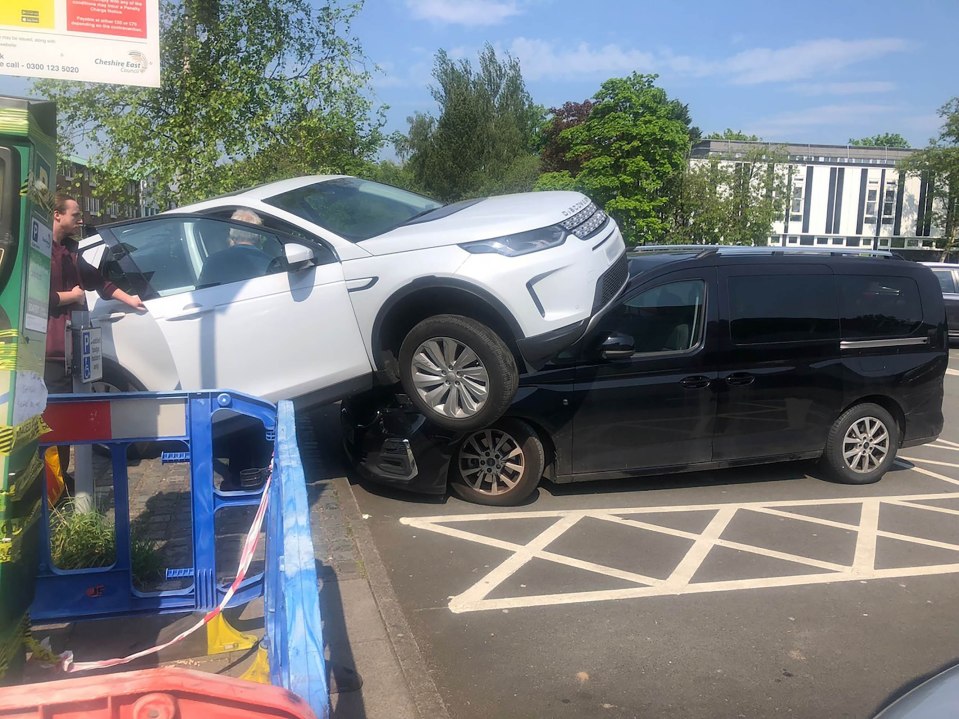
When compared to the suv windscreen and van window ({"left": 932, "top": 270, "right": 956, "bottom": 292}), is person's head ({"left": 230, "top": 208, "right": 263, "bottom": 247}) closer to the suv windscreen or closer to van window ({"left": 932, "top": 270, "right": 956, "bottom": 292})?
the suv windscreen

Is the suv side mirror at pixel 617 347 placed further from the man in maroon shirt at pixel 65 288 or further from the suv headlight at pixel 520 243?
the man in maroon shirt at pixel 65 288

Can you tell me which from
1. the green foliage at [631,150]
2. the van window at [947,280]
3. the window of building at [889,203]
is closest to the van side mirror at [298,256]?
the van window at [947,280]

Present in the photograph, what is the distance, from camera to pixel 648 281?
5969 mm

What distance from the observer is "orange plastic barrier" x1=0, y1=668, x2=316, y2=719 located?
133 centimetres

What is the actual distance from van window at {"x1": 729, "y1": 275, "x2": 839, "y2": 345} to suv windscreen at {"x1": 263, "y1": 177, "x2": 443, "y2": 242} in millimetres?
2440

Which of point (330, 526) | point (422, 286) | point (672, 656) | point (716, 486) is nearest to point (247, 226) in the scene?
point (422, 286)

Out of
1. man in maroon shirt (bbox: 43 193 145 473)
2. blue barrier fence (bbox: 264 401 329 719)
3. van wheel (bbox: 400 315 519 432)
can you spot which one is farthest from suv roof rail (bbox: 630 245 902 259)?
blue barrier fence (bbox: 264 401 329 719)

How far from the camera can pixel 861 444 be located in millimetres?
6699

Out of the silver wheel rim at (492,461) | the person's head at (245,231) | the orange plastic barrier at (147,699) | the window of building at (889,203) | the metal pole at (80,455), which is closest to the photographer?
the orange plastic barrier at (147,699)

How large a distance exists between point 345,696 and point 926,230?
47952 mm

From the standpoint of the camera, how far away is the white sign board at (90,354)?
14.1 ft

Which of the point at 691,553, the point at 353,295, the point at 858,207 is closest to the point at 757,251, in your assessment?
the point at 691,553

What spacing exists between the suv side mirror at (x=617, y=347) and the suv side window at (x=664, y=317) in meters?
0.16

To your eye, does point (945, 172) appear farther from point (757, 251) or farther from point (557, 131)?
point (757, 251)
